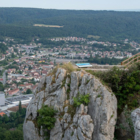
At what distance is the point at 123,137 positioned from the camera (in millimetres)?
8898

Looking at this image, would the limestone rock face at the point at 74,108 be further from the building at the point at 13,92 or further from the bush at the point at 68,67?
the building at the point at 13,92

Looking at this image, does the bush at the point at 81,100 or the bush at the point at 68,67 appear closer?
the bush at the point at 81,100

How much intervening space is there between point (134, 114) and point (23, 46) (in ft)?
403

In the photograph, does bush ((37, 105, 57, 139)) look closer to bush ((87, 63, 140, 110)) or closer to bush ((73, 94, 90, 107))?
bush ((73, 94, 90, 107))

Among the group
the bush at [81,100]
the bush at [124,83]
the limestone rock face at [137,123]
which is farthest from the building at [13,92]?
the limestone rock face at [137,123]

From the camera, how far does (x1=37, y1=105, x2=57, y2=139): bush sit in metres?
8.84

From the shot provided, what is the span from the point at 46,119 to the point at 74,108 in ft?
3.14

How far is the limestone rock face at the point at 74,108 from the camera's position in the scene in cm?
814

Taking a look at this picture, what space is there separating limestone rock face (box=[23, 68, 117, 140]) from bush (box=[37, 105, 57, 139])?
0.47 ft

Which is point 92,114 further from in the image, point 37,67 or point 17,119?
point 37,67

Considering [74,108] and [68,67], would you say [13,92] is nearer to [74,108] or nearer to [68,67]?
[68,67]

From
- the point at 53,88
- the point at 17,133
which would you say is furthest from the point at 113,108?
the point at 17,133

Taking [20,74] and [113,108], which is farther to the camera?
[20,74]

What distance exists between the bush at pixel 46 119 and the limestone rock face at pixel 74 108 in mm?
A: 142
